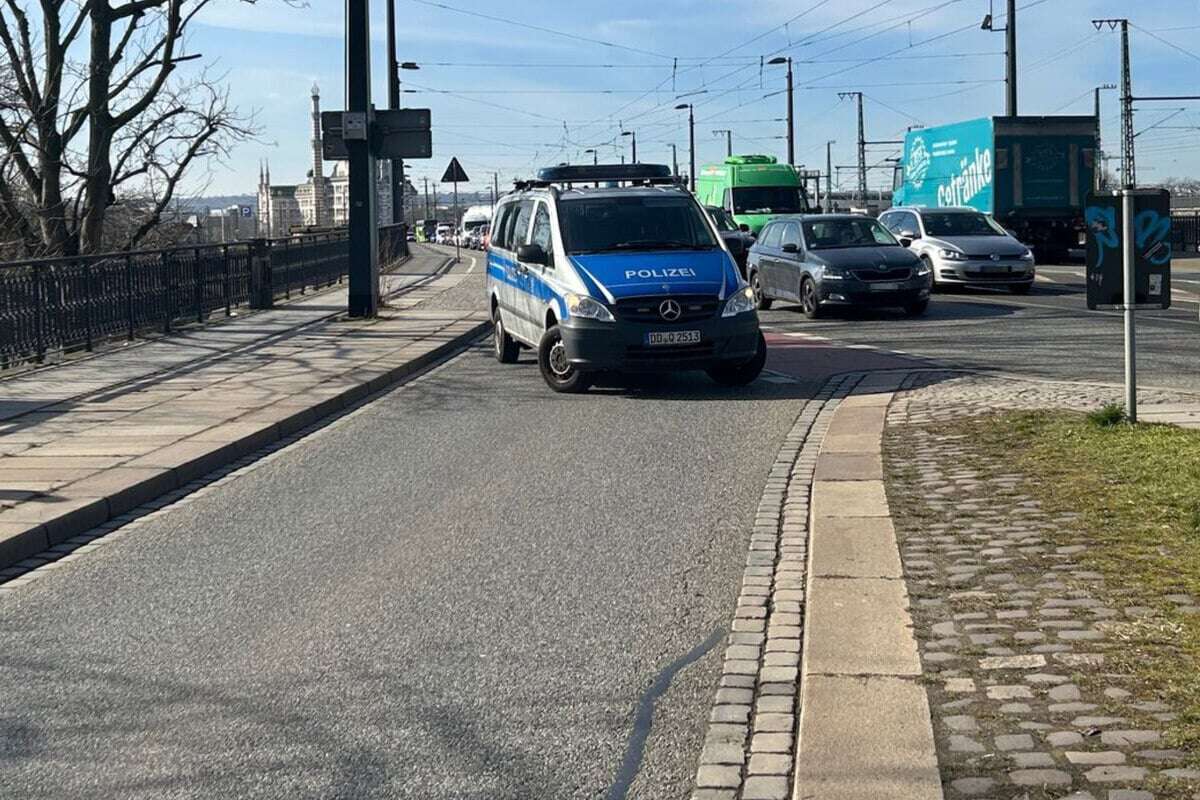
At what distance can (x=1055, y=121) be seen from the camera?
36.0 m

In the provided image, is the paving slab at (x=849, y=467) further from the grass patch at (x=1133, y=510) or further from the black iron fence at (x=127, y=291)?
the black iron fence at (x=127, y=291)

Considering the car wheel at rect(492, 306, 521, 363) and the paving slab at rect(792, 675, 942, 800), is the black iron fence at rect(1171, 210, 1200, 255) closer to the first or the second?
the car wheel at rect(492, 306, 521, 363)

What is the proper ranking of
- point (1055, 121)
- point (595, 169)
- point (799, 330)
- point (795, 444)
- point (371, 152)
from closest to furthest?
1. point (795, 444)
2. point (595, 169)
3. point (799, 330)
4. point (371, 152)
5. point (1055, 121)

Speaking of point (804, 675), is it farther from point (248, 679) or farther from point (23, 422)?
point (23, 422)

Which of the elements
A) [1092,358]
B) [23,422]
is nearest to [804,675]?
[23,422]

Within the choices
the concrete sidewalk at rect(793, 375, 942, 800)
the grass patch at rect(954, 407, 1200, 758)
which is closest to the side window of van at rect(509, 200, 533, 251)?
the grass patch at rect(954, 407, 1200, 758)

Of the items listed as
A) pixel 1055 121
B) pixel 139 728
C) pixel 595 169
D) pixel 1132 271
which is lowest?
pixel 139 728

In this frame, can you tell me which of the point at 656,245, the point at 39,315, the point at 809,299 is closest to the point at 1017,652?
the point at 656,245

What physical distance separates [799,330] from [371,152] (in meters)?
6.78

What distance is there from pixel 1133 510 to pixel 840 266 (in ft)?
49.3

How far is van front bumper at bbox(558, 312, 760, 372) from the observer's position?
13.9 metres

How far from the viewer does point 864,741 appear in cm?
462

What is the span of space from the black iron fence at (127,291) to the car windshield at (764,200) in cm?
1239

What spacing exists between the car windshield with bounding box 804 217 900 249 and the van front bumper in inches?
371
